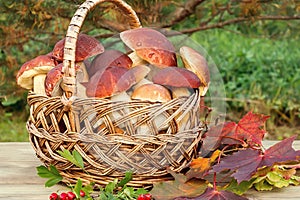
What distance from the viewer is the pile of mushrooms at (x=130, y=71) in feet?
2.94

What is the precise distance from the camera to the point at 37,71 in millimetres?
980

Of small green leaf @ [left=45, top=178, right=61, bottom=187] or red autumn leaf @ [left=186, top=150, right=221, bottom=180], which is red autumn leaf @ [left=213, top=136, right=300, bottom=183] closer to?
red autumn leaf @ [left=186, top=150, right=221, bottom=180]

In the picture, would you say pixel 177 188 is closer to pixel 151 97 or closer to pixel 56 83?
pixel 151 97

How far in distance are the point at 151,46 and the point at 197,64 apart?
85 mm

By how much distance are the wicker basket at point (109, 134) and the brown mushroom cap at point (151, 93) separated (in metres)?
0.01

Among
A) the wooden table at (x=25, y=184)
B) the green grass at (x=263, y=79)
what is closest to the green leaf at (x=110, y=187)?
the wooden table at (x=25, y=184)

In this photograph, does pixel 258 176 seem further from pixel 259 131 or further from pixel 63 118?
pixel 63 118

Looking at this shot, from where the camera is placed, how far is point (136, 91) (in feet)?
2.95

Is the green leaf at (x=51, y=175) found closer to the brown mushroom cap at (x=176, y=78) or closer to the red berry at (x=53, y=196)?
the red berry at (x=53, y=196)

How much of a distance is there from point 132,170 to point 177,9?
124 centimetres

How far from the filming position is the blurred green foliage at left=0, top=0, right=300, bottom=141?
176 centimetres

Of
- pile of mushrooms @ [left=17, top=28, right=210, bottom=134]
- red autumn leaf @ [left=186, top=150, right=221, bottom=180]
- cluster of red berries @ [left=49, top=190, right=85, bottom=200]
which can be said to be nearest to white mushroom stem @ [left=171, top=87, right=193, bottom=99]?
pile of mushrooms @ [left=17, top=28, right=210, bottom=134]

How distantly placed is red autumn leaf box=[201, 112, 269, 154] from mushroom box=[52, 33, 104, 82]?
9.8 inches

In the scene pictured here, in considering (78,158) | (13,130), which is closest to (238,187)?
(78,158)
